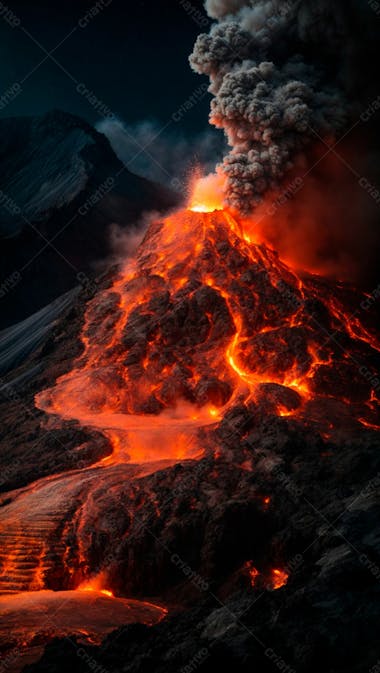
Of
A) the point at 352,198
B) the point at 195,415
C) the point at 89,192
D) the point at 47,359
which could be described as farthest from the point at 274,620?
the point at 89,192

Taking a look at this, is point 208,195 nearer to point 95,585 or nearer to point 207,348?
point 207,348

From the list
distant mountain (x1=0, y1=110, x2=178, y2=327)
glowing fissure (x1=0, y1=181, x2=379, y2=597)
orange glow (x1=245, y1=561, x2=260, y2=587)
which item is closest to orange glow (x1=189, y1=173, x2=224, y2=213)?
glowing fissure (x1=0, y1=181, x2=379, y2=597)

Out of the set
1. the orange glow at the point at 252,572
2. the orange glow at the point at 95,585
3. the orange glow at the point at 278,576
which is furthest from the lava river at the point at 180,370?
the orange glow at the point at 278,576

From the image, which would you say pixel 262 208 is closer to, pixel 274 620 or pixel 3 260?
pixel 274 620

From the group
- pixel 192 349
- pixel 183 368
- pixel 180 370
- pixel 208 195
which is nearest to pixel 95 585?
pixel 180 370

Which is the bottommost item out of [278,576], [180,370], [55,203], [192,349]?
[278,576]

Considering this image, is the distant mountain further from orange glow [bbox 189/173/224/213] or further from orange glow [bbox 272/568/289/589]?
orange glow [bbox 272/568/289/589]

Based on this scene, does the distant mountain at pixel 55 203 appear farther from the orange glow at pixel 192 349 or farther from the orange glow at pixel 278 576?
the orange glow at pixel 278 576
